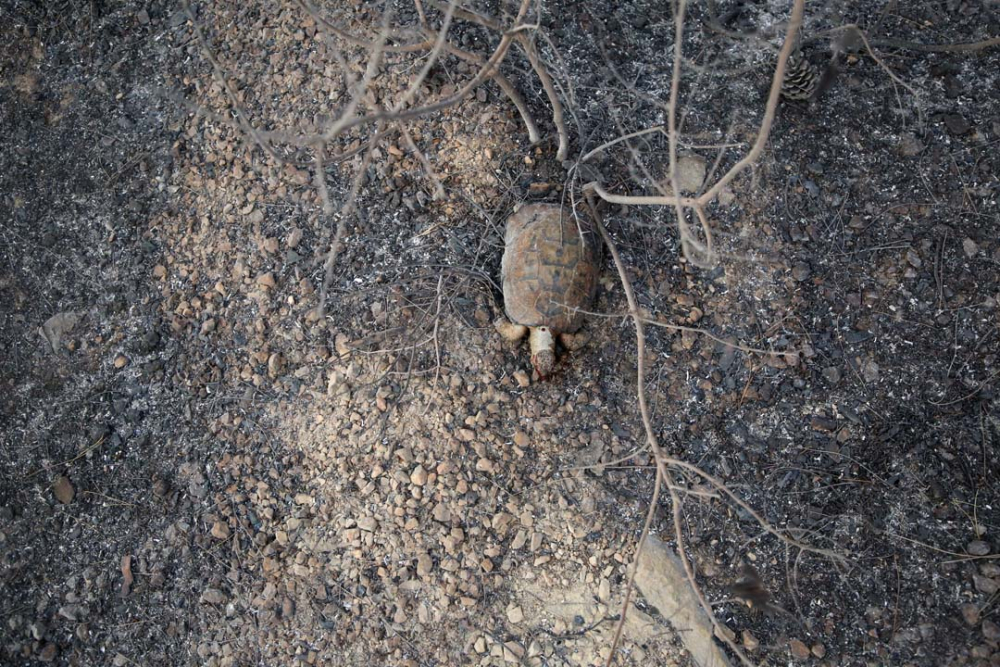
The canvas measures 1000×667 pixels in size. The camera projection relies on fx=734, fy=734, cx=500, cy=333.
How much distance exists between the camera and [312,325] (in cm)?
262

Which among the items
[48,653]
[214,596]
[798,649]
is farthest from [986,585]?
[48,653]

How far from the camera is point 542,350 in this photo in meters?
2.39

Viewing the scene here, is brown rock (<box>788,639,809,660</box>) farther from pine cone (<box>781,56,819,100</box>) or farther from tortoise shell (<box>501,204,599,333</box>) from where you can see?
pine cone (<box>781,56,819,100</box>)

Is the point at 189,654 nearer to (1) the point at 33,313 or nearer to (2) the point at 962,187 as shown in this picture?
(1) the point at 33,313

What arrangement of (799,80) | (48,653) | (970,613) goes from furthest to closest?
(799,80)
(48,653)
(970,613)

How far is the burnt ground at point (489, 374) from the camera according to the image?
237 centimetres

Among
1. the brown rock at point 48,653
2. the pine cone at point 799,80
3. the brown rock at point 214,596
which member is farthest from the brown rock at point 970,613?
the brown rock at point 48,653

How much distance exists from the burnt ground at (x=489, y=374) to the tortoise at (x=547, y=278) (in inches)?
4.1

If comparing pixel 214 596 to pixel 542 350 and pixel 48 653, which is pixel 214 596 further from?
pixel 542 350

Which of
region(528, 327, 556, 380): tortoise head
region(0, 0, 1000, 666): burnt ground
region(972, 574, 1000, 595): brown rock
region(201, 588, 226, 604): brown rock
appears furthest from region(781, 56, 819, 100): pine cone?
region(201, 588, 226, 604): brown rock

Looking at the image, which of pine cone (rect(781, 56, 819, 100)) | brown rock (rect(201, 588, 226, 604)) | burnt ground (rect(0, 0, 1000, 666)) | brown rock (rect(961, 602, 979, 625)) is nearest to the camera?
brown rock (rect(961, 602, 979, 625))

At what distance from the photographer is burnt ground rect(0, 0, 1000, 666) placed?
237 centimetres

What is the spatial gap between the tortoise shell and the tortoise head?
27 millimetres

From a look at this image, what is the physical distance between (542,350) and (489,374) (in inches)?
9.0
